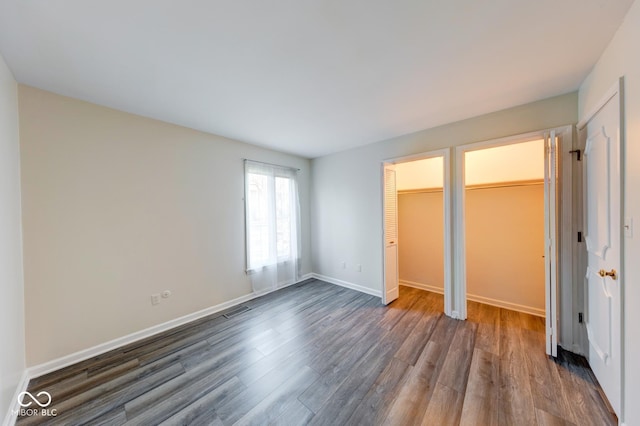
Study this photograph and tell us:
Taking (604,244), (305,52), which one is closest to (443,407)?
(604,244)

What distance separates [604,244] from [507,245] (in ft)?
5.05

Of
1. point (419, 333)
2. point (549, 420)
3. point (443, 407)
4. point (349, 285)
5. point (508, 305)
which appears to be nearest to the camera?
point (549, 420)

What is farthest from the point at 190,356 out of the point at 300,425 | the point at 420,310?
the point at 420,310

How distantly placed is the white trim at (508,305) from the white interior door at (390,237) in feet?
3.67

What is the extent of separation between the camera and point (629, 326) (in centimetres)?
126

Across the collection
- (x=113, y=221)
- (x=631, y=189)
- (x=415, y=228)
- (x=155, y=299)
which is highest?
(x=631, y=189)

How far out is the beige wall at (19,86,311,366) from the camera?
75.8 inches

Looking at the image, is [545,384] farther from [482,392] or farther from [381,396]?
[381,396]

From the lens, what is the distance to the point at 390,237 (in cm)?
338

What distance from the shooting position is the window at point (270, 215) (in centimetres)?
347

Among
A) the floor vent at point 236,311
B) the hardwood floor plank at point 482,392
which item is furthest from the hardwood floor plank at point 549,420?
the floor vent at point 236,311

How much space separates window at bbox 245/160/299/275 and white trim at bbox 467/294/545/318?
9.62 ft

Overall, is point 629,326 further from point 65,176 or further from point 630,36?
point 65,176

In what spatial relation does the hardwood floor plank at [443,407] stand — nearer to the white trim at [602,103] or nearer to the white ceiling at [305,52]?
the white trim at [602,103]
